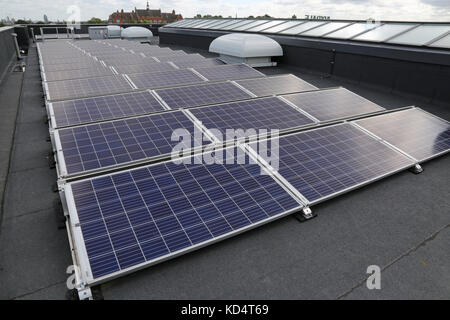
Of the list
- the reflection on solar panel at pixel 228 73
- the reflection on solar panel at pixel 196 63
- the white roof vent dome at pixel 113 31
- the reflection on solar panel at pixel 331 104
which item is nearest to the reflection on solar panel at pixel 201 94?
the reflection on solar panel at pixel 331 104

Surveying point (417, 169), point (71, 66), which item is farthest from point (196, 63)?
point (417, 169)

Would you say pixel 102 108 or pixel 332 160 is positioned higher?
pixel 102 108

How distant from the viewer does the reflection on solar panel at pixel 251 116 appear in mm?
9383

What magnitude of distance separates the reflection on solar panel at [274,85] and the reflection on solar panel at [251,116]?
294cm

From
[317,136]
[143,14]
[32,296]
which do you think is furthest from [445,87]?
[143,14]

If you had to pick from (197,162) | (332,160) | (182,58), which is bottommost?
(332,160)

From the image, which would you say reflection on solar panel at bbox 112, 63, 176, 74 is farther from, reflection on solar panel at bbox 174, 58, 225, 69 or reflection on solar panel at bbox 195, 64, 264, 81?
reflection on solar panel at bbox 195, 64, 264, 81

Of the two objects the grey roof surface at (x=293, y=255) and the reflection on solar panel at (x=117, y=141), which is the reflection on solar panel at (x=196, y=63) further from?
the grey roof surface at (x=293, y=255)

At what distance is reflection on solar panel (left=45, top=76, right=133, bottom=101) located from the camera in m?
13.2

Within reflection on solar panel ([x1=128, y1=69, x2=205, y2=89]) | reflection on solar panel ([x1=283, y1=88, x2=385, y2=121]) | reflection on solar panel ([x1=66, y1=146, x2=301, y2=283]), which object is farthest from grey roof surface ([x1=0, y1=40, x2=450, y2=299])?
reflection on solar panel ([x1=128, y1=69, x2=205, y2=89])

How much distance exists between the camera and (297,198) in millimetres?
6586

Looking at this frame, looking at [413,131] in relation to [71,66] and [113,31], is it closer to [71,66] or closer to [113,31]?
[71,66]

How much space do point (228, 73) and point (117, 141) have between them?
40.8 ft

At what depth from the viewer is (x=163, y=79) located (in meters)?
16.4
